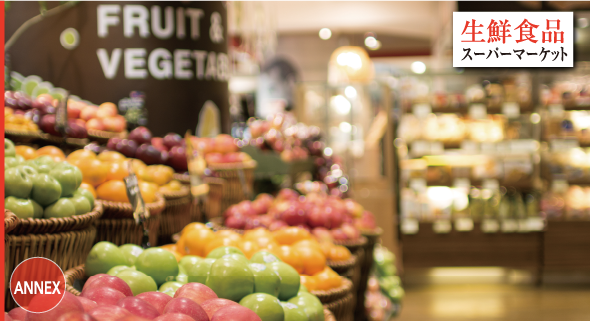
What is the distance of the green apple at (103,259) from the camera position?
47.8 inches

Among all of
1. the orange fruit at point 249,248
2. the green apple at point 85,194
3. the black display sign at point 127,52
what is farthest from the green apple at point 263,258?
the black display sign at point 127,52

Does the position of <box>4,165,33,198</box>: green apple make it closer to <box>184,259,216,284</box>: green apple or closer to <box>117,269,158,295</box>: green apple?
<box>117,269,158,295</box>: green apple

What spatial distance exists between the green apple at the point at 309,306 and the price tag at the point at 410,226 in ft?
16.8

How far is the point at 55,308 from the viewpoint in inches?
24.0

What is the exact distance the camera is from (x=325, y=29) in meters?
11.3

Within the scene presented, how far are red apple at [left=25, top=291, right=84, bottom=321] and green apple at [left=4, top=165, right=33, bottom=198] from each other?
583 millimetres

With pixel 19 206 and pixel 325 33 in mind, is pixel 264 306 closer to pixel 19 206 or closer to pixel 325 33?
pixel 19 206

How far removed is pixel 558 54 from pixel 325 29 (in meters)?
10.7

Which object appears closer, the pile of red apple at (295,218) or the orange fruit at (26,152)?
the orange fruit at (26,152)

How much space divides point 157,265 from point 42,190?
0.30 metres

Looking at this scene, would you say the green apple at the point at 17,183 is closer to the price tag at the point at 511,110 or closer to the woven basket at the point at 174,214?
the woven basket at the point at 174,214

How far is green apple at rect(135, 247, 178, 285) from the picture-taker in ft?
3.82

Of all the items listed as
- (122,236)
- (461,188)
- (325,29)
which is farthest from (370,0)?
(122,236)

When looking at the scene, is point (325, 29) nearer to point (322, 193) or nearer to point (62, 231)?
point (322, 193)
